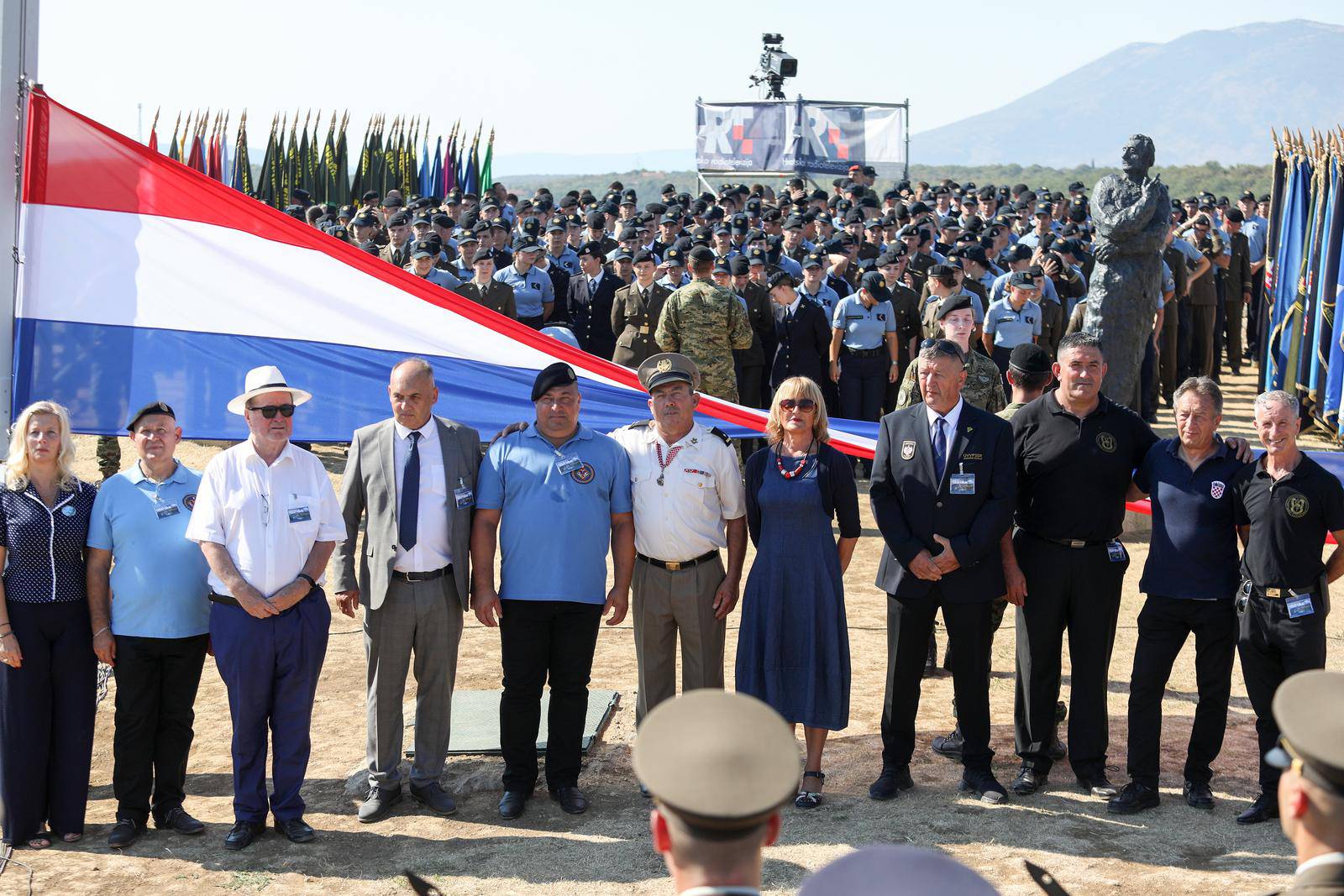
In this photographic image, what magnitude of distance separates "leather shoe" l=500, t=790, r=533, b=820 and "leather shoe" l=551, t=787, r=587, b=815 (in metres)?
0.15

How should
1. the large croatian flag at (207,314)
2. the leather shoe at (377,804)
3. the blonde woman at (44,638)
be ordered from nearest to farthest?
the blonde woman at (44,638) < the leather shoe at (377,804) < the large croatian flag at (207,314)

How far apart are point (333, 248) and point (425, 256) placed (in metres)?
5.13

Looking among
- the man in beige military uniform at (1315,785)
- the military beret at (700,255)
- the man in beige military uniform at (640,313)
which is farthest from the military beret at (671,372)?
the man in beige military uniform at (640,313)

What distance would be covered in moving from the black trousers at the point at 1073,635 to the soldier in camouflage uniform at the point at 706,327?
5.37m

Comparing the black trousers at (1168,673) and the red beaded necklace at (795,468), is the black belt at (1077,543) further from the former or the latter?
the red beaded necklace at (795,468)

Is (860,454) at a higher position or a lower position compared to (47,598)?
higher

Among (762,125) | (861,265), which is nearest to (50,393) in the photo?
(861,265)

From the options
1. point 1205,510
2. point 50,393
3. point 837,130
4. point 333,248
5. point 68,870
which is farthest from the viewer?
point 837,130

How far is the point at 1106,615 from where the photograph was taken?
19.8 feet

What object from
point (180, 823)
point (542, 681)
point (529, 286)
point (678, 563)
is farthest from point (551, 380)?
point (529, 286)

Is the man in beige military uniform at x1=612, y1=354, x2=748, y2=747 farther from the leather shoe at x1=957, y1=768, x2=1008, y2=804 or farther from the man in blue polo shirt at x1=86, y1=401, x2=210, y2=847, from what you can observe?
the man in blue polo shirt at x1=86, y1=401, x2=210, y2=847

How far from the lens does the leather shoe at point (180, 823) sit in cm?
559

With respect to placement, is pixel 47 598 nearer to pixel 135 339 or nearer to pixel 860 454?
pixel 135 339

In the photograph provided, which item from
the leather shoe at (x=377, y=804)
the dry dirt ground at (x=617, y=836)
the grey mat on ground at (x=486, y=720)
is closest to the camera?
the dry dirt ground at (x=617, y=836)
